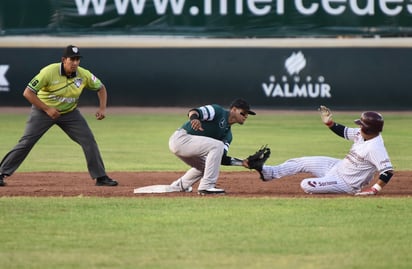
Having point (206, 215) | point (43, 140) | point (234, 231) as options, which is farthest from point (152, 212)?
point (43, 140)

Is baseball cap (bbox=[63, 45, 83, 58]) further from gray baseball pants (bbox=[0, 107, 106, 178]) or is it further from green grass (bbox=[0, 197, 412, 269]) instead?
green grass (bbox=[0, 197, 412, 269])

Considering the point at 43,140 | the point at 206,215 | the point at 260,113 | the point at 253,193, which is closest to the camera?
the point at 206,215

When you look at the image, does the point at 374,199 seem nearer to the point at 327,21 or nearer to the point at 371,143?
the point at 371,143

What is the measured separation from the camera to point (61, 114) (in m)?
13.4

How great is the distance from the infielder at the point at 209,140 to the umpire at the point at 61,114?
151 centimetres

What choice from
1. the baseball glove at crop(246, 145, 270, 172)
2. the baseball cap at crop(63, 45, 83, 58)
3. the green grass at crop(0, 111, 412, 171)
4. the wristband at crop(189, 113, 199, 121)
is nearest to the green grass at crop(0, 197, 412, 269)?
the baseball glove at crop(246, 145, 270, 172)

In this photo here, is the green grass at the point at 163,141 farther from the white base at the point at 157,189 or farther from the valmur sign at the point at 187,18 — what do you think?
the white base at the point at 157,189

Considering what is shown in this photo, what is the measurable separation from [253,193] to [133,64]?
14078mm

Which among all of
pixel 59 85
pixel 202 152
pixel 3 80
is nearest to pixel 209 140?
pixel 202 152

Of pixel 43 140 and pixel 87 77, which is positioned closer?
pixel 87 77

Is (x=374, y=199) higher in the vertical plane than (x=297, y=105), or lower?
higher

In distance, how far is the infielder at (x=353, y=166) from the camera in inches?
469

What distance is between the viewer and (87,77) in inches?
530

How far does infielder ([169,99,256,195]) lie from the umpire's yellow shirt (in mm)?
1635
